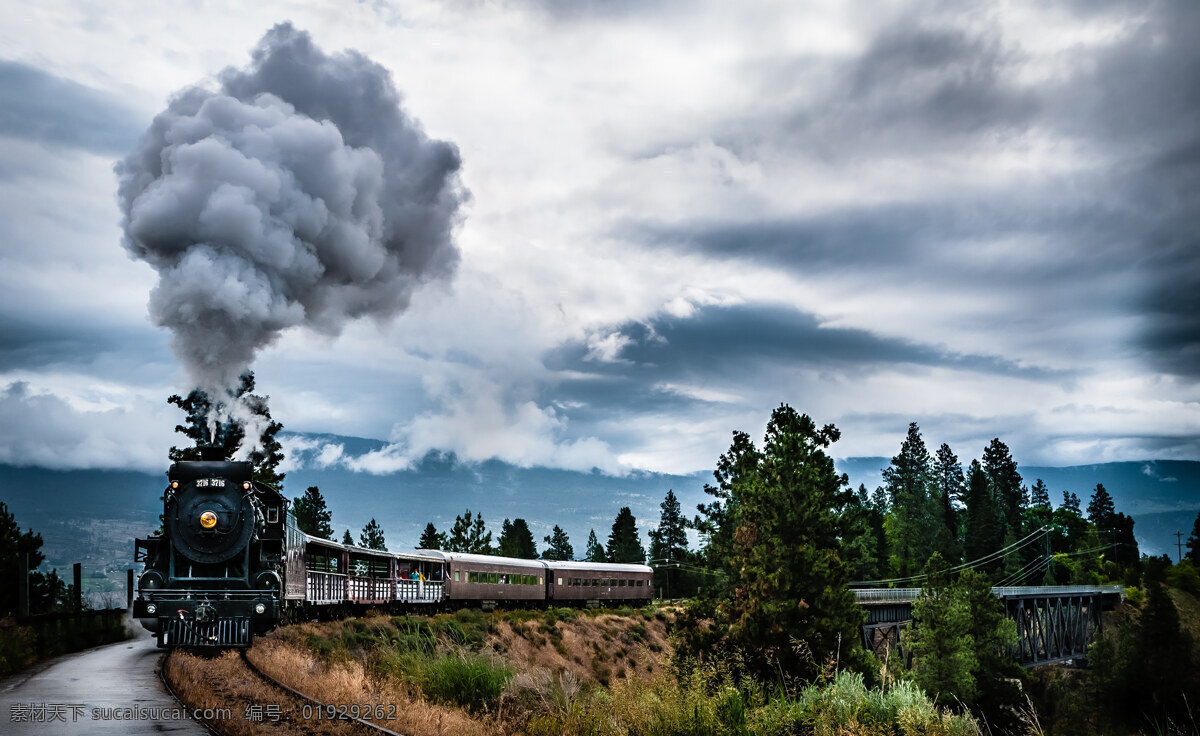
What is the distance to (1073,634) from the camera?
96000 millimetres

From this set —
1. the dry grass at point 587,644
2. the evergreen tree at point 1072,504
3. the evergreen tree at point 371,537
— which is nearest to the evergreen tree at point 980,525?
the evergreen tree at point 1072,504

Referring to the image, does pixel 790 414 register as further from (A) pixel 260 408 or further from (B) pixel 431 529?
(B) pixel 431 529

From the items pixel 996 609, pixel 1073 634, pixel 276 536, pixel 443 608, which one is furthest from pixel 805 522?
pixel 1073 634

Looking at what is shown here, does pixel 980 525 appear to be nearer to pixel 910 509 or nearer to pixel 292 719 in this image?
pixel 910 509

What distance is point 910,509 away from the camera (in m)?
129

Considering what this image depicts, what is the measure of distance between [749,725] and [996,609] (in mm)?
64576

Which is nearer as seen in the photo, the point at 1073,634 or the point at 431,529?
the point at 1073,634

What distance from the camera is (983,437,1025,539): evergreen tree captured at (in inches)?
5507

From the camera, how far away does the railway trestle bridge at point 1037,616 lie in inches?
2756

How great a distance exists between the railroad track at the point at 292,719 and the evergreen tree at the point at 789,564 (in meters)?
25.9

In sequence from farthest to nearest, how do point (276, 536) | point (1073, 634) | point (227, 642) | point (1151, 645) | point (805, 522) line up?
point (1073, 634)
point (1151, 645)
point (805, 522)
point (276, 536)
point (227, 642)

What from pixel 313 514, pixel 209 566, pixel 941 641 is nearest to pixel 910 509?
Answer: pixel 941 641

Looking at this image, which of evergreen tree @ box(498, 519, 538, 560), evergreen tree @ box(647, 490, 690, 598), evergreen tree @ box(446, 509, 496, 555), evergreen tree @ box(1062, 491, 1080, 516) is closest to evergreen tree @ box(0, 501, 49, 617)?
evergreen tree @ box(446, 509, 496, 555)

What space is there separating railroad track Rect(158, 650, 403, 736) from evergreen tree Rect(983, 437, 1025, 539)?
139m
